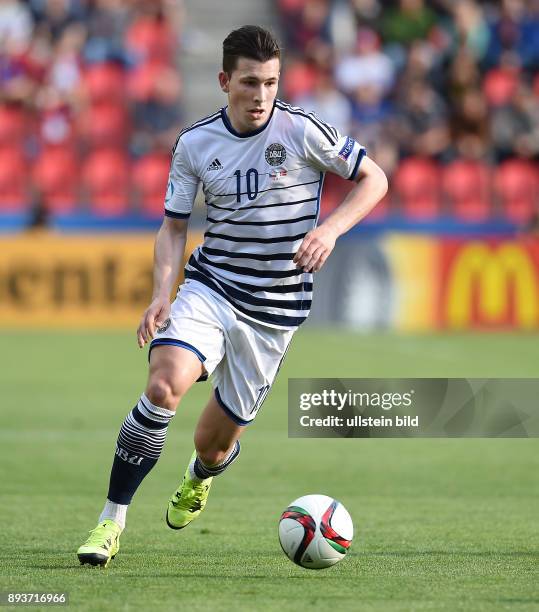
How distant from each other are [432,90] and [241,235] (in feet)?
54.8

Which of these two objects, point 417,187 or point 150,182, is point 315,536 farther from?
point 417,187

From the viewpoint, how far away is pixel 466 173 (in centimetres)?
2169

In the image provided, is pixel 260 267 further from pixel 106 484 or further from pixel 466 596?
pixel 106 484

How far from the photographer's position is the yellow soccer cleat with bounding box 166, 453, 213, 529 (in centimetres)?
676

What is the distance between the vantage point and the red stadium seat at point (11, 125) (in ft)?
69.4

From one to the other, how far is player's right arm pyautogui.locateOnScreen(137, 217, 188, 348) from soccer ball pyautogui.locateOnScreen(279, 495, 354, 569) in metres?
1.04

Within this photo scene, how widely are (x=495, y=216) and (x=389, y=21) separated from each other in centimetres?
417

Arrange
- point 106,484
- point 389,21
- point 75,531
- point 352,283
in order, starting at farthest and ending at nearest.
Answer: point 389,21 < point 352,283 < point 106,484 < point 75,531

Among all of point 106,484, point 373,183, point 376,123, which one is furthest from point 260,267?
point 376,123

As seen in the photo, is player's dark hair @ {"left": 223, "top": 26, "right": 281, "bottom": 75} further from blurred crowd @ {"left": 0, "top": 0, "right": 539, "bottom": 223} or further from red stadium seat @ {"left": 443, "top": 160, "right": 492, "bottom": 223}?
red stadium seat @ {"left": 443, "top": 160, "right": 492, "bottom": 223}

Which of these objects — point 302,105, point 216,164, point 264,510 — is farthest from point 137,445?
point 302,105

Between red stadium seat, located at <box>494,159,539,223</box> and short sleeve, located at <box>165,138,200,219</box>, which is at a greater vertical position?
short sleeve, located at <box>165,138,200,219</box>

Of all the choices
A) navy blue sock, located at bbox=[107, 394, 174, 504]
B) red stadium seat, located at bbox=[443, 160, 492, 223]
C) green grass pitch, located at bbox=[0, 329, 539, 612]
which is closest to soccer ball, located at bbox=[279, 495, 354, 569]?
green grass pitch, located at bbox=[0, 329, 539, 612]

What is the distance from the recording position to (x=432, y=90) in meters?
22.3
